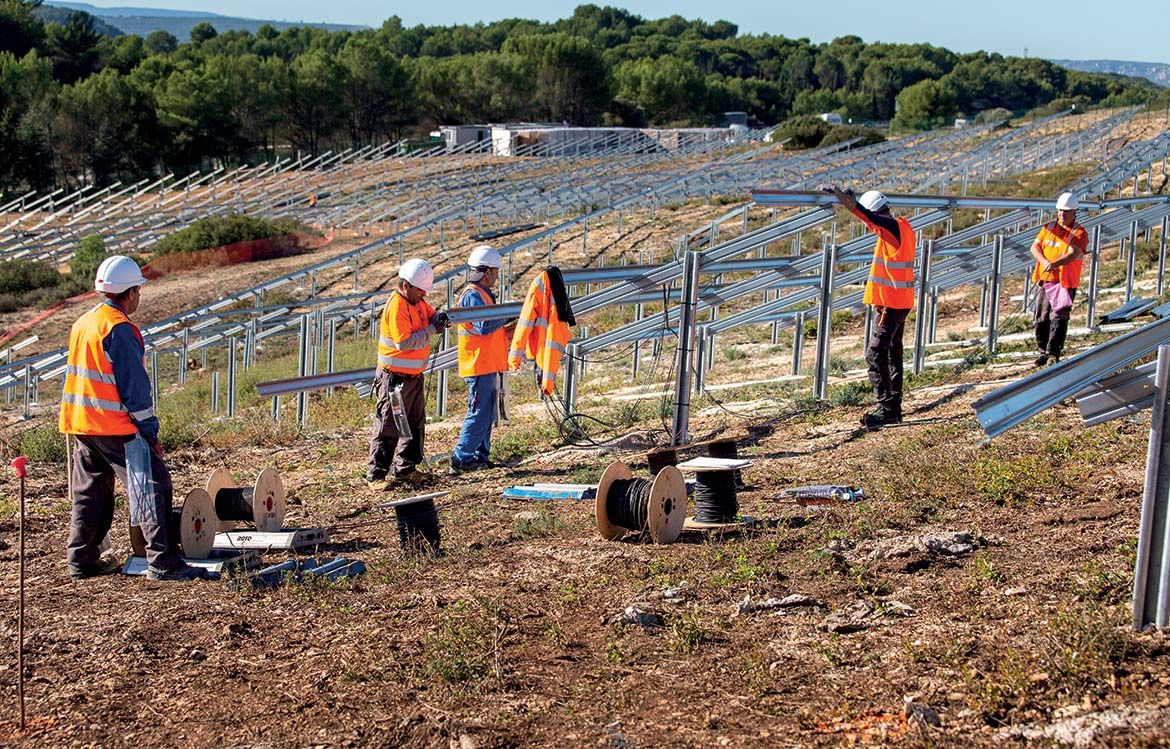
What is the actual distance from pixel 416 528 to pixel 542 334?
120 inches

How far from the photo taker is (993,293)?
13.3m

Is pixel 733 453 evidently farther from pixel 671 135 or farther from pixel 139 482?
pixel 671 135

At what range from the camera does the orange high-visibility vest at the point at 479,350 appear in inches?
404

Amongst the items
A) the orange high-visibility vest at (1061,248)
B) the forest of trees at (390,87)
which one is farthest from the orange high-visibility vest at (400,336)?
the forest of trees at (390,87)

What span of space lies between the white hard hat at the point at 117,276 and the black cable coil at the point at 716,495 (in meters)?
3.18

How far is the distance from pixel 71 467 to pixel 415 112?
86.6m

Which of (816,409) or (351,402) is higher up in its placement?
(816,409)

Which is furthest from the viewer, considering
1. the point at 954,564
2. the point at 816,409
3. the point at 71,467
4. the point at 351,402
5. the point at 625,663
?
the point at 351,402

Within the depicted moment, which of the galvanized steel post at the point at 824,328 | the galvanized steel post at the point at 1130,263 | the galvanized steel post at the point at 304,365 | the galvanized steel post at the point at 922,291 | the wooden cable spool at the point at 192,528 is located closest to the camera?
the wooden cable spool at the point at 192,528

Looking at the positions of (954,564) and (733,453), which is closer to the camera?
(954,564)

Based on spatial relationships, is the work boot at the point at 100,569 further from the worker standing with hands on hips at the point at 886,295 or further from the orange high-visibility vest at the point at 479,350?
the worker standing with hands on hips at the point at 886,295

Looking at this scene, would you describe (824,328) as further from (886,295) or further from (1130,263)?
(1130,263)

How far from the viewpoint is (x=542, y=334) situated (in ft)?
33.2

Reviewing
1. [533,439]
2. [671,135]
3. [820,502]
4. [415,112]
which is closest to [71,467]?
[820,502]
